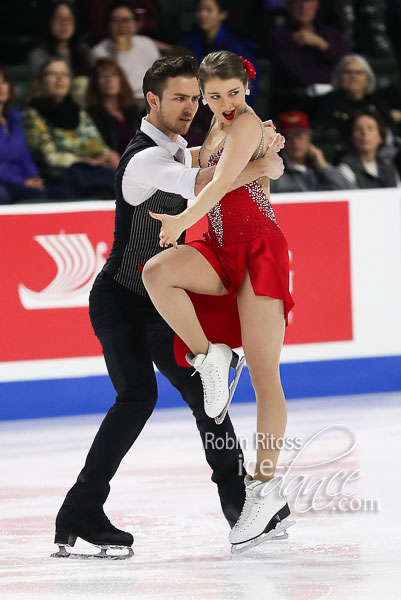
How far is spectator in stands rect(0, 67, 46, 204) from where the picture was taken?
6.27m

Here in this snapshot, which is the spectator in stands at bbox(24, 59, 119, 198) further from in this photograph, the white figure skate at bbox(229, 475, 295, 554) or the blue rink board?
the white figure skate at bbox(229, 475, 295, 554)

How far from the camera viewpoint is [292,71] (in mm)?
7750

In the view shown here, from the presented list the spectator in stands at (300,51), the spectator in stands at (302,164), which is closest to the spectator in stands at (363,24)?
the spectator in stands at (300,51)

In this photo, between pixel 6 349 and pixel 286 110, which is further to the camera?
pixel 286 110

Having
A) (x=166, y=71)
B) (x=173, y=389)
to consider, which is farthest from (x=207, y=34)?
(x=166, y=71)

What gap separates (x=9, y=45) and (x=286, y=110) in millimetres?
1874

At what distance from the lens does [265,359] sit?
329cm

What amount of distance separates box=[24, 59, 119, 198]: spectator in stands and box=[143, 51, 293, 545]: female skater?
3.10 metres

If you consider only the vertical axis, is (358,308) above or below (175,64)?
below

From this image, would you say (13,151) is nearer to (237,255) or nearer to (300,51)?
(300,51)

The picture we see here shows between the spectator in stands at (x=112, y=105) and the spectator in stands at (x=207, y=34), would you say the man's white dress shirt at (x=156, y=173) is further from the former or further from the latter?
the spectator in stands at (x=207, y=34)

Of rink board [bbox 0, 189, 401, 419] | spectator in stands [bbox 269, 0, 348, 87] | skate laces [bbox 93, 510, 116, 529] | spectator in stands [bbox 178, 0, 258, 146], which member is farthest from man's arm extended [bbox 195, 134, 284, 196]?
spectator in stands [bbox 269, 0, 348, 87]

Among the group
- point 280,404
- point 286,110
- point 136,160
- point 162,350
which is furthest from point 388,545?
point 286,110

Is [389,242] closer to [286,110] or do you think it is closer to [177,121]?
[286,110]
